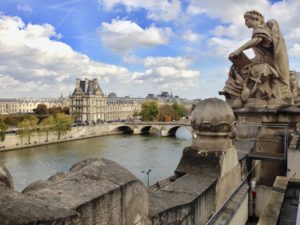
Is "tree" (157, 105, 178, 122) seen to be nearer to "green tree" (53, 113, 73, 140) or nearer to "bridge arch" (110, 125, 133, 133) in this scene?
"bridge arch" (110, 125, 133, 133)

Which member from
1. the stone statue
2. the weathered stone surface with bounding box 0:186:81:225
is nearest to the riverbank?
the stone statue

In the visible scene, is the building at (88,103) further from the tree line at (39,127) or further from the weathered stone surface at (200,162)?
the weathered stone surface at (200,162)

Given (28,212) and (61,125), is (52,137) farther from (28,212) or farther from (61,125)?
(28,212)

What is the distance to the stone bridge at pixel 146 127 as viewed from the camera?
7353 cm

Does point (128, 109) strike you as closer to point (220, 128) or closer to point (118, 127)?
point (118, 127)

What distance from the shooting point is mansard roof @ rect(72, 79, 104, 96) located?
101562 millimetres

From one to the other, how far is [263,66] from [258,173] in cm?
254

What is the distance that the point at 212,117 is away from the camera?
3988 millimetres

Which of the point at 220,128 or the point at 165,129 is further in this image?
the point at 165,129

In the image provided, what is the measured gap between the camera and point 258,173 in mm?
5945

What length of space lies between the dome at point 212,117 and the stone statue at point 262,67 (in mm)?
3501

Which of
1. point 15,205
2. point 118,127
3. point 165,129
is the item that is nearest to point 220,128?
point 15,205

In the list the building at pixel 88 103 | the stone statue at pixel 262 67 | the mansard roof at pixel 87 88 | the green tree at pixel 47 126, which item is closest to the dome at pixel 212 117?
the stone statue at pixel 262 67

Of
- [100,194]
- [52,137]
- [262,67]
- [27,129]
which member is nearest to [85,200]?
[100,194]
